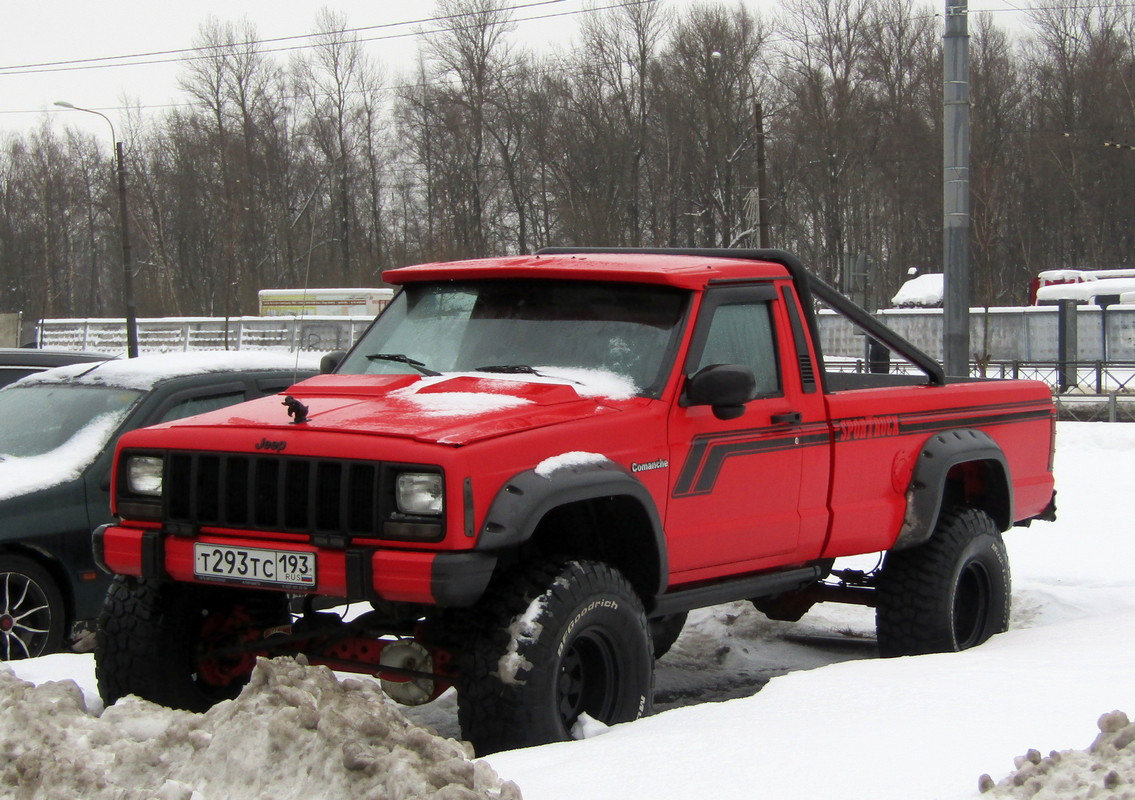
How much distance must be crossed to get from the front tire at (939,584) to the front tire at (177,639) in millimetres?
2919

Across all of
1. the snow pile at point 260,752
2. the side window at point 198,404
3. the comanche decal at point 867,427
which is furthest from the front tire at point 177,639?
the comanche decal at point 867,427

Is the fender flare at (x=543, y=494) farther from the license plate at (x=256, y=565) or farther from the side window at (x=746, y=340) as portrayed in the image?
the side window at (x=746, y=340)

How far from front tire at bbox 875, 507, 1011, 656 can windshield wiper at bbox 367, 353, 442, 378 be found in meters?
2.59

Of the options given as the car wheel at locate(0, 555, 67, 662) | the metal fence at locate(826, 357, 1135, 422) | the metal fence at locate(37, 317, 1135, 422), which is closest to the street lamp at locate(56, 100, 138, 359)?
the metal fence at locate(37, 317, 1135, 422)

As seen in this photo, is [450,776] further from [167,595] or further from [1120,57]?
[1120,57]

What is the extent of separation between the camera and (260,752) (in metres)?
3.59

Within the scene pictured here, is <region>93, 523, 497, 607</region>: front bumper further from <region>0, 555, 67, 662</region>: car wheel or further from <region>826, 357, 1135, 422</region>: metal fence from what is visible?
<region>826, 357, 1135, 422</region>: metal fence

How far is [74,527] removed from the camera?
21.5ft

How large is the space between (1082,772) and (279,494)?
99.9 inches

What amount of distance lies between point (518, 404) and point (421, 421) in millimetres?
383

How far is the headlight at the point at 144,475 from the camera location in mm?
4773

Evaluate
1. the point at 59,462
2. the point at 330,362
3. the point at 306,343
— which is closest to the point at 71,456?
the point at 59,462

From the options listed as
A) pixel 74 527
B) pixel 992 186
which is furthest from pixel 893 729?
pixel 992 186

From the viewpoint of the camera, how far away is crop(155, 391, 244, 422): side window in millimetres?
7152
